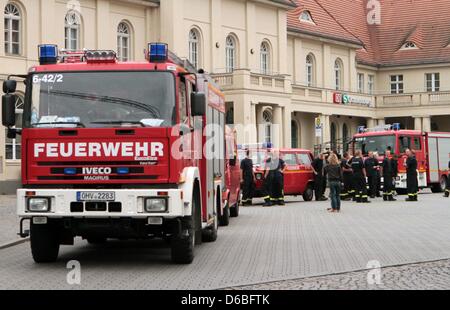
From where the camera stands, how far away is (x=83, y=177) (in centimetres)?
1235

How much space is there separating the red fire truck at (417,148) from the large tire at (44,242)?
2575cm

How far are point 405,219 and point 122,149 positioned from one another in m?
11.8

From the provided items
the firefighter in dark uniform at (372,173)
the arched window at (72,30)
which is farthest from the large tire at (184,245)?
the arched window at (72,30)

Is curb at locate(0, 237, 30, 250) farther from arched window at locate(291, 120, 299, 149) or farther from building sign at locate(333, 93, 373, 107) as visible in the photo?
building sign at locate(333, 93, 373, 107)

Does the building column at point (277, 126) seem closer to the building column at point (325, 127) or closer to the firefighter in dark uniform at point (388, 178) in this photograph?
the building column at point (325, 127)

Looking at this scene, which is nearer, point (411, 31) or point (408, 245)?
point (408, 245)

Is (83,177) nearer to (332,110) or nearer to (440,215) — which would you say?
(440,215)

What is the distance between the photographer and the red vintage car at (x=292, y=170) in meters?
30.2

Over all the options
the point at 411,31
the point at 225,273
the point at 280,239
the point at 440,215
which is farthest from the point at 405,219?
the point at 411,31

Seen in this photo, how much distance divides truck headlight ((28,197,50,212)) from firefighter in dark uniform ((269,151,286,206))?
16.6 meters

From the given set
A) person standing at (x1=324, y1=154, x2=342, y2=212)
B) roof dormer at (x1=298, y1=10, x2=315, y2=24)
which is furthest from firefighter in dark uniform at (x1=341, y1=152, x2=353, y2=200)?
roof dormer at (x1=298, y1=10, x2=315, y2=24)

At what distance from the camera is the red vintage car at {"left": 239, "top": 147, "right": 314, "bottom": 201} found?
30.2 m

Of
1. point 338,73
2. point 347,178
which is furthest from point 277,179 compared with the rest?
point 338,73

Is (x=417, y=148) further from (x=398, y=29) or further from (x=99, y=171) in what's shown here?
(x=398, y=29)
